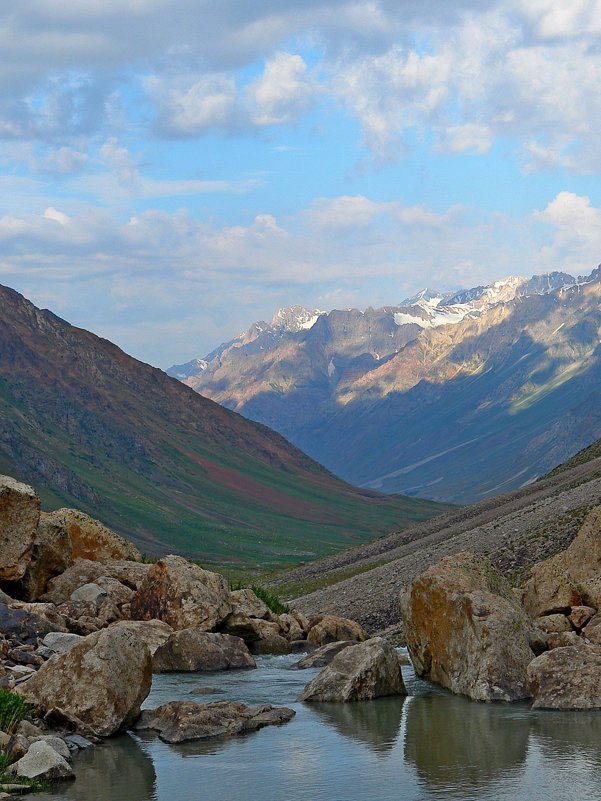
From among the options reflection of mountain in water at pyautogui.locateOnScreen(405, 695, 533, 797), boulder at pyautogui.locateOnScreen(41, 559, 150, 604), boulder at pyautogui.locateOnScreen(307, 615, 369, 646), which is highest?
boulder at pyautogui.locateOnScreen(41, 559, 150, 604)

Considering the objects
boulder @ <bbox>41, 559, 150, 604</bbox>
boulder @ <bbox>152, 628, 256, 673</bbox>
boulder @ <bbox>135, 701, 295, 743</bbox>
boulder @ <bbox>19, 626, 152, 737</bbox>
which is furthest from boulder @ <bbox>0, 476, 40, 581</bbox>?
boulder @ <bbox>19, 626, 152, 737</bbox>

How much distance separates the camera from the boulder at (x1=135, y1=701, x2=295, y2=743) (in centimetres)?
3145

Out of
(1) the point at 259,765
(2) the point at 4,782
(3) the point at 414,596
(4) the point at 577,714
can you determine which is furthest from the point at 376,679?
(2) the point at 4,782

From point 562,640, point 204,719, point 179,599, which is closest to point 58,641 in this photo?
point 179,599

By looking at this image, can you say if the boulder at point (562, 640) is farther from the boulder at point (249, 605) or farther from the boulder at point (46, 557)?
the boulder at point (46, 557)

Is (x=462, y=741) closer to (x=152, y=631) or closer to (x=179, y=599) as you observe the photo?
(x=152, y=631)

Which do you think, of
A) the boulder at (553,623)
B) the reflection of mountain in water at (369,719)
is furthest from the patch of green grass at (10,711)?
the boulder at (553,623)

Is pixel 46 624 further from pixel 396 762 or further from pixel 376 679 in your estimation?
pixel 396 762

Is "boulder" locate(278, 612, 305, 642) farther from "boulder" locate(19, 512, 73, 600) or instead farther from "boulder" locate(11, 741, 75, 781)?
"boulder" locate(11, 741, 75, 781)

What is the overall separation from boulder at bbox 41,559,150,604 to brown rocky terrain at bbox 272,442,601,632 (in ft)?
62.6

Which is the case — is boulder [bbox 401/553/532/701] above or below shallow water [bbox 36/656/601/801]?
above

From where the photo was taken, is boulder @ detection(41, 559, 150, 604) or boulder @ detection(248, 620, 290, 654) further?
boulder @ detection(248, 620, 290, 654)

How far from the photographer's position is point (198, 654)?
43.0 metres

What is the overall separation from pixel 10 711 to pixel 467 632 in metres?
15.8
